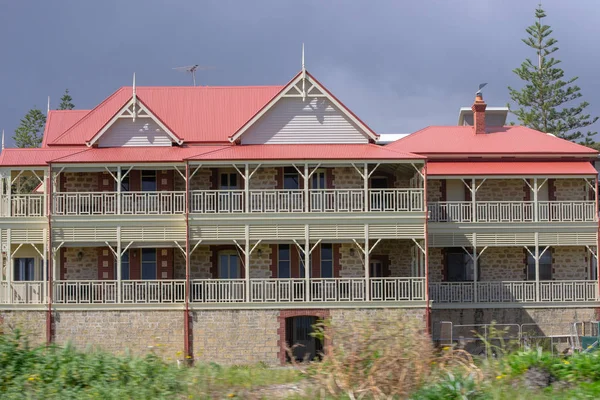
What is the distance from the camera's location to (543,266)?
115 feet

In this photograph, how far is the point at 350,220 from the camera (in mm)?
31312

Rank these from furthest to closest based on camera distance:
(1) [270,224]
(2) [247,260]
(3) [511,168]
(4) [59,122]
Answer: (4) [59,122]
(3) [511,168]
(1) [270,224]
(2) [247,260]

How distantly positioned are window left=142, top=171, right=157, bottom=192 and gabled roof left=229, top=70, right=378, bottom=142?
3.16 m

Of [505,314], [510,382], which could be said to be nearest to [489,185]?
[505,314]

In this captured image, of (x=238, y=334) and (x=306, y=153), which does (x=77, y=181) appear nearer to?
(x=238, y=334)

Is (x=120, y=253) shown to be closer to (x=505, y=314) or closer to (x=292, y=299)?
(x=292, y=299)

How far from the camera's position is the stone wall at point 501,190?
116ft

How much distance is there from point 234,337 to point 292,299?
226 centimetres

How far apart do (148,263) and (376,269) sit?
8.42 meters

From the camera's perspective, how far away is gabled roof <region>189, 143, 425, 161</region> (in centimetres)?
3092

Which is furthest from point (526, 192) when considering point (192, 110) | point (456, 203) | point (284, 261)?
point (192, 110)

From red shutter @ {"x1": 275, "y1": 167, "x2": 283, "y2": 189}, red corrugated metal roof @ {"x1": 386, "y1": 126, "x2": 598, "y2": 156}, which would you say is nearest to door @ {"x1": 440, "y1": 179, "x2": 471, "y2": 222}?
red corrugated metal roof @ {"x1": 386, "y1": 126, "x2": 598, "y2": 156}

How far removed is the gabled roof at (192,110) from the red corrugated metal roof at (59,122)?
3.53 feet

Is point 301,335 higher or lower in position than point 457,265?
lower
